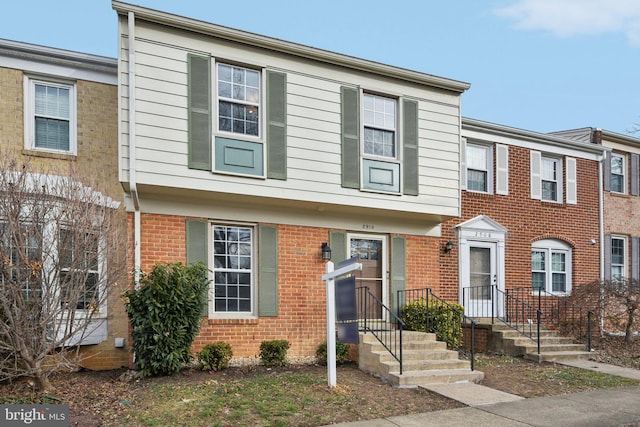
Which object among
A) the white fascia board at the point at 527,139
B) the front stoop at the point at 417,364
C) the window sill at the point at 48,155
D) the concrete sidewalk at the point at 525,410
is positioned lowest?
the concrete sidewalk at the point at 525,410

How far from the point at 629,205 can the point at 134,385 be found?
14724 mm

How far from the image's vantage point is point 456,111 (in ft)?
39.4

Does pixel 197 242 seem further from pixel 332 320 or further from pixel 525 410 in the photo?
pixel 525 410

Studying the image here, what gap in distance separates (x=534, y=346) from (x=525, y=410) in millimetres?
4414

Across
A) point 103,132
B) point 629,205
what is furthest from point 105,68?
point 629,205

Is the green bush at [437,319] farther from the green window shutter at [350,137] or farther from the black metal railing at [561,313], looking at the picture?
the black metal railing at [561,313]

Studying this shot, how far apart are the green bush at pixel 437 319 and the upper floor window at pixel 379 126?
3.16 m

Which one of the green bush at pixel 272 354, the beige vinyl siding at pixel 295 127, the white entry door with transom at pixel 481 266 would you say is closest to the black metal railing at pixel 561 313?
the white entry door with transom at pixel 481 266

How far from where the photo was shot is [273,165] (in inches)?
395

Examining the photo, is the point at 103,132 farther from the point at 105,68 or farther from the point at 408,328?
the point at 408,328

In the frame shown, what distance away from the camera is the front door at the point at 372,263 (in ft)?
38.0

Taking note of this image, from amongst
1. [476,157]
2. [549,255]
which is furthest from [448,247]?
[549,255]

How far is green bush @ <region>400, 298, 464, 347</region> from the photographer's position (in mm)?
10914

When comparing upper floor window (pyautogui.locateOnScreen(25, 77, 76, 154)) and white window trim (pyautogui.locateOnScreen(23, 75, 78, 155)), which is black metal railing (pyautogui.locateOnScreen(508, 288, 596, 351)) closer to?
white window trim (pyautogui.locateOnScreen(23, 75, 78, 155))
